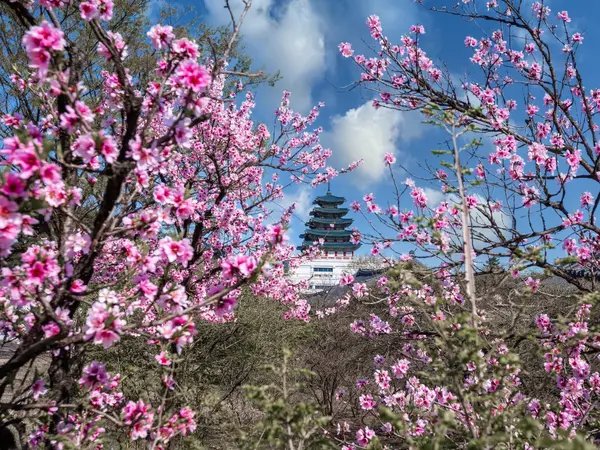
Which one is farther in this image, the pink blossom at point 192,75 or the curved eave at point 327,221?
the curved eave at point 327,221

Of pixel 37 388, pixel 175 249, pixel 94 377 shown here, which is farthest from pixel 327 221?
pixel 175 249

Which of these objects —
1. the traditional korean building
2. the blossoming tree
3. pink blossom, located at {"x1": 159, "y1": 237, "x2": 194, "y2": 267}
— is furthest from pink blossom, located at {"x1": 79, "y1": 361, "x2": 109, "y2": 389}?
the traditional korean building

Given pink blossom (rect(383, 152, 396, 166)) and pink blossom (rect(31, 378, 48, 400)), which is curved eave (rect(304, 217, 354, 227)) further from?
pink blossom (rect(31, 378, 48, 400))

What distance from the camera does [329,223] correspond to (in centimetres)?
6525

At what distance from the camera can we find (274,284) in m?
8.35

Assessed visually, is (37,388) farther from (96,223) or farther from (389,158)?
(389,158)

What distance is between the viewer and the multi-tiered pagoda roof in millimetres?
64125

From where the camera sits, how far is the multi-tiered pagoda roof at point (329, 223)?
6412 cm

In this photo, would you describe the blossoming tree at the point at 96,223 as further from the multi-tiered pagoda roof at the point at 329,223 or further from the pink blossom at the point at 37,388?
the multi-tiered pagoda roof at the point at 329,223

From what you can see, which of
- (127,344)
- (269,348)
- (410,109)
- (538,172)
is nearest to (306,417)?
(538,172)

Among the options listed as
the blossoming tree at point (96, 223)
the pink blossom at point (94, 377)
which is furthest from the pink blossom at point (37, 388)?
the pink blossom at point (94, 377)

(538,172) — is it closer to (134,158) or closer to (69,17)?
(134,158)

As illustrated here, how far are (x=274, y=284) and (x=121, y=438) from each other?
3.66m

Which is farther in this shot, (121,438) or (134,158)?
(121,438)
